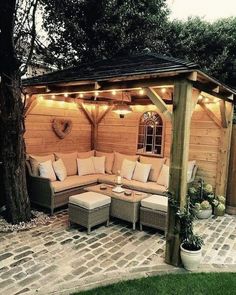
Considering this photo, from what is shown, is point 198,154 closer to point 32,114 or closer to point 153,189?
point 153,189

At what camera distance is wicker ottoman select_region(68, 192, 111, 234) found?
4527 millimetres

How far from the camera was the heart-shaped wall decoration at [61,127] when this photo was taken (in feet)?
23.0

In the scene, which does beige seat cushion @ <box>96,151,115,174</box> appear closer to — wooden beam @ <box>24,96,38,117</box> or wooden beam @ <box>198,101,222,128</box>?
wooden beam @ <box>24,96,38,117</box>

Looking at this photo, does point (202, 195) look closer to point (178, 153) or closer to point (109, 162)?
point (178, 153)

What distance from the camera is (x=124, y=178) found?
6.68 meters

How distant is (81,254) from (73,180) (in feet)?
8.57

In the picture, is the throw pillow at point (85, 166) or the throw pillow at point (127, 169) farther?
the throw pillow at point (85, 166)

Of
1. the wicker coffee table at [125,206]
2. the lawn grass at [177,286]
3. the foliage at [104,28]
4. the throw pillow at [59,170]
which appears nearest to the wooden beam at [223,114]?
the wicker coffee table at [125,206]

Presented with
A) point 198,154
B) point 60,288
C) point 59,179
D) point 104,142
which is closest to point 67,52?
point 104,142

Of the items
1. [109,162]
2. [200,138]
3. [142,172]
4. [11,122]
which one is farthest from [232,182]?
[11,122]

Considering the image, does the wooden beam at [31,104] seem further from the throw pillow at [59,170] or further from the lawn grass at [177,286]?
the lawn grass at [177,286]

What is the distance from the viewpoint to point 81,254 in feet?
12.5

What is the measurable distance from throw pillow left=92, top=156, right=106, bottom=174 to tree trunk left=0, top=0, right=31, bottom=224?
2.68 meters

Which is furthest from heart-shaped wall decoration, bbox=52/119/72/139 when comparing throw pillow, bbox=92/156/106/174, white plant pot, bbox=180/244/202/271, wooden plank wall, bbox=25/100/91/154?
white plant pot, bbox=180/244/202/271
